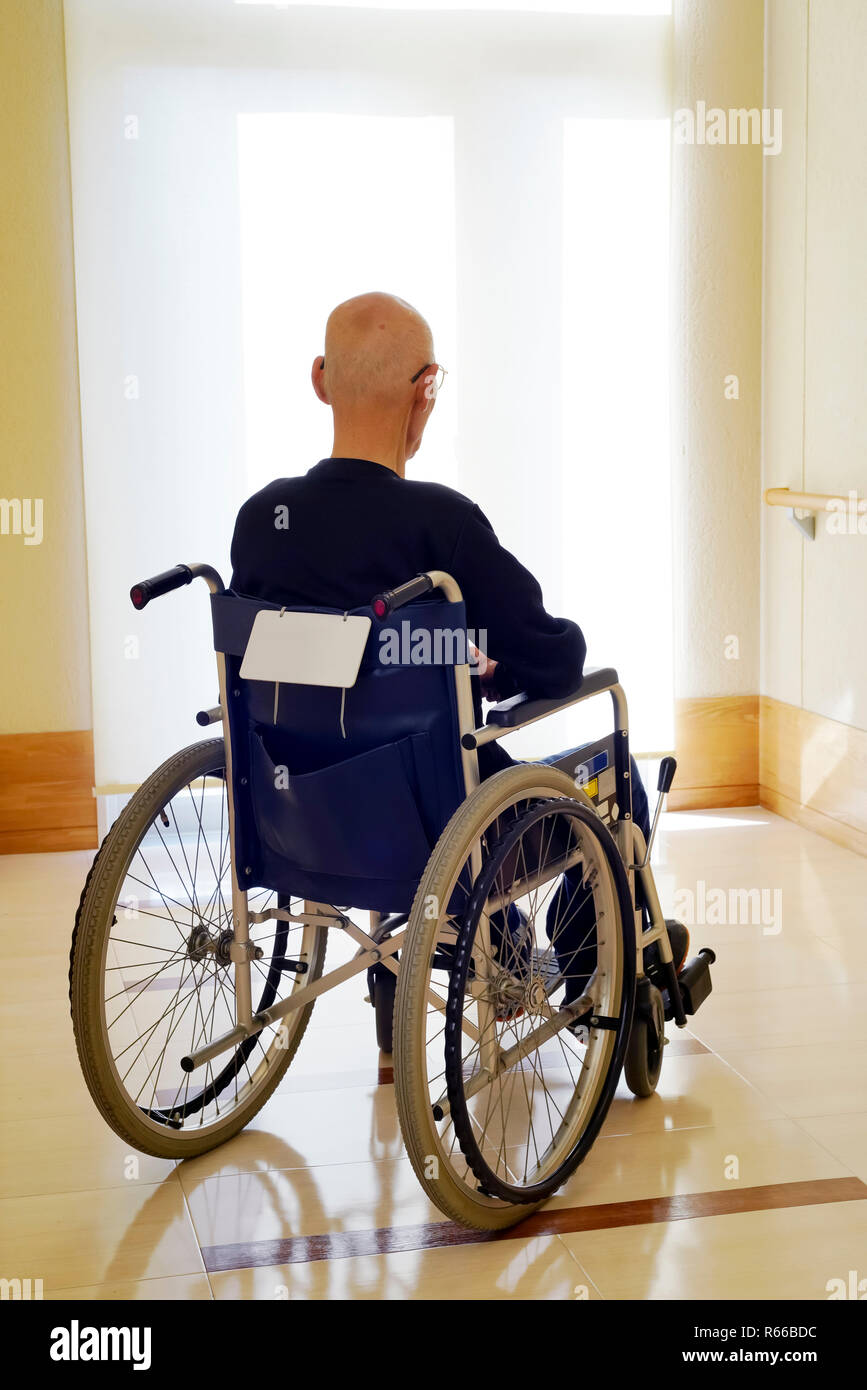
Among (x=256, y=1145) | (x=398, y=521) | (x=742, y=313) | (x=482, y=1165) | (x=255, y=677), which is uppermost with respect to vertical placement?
(x=742, y=313)

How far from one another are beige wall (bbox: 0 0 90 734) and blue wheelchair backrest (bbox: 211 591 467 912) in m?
1.83

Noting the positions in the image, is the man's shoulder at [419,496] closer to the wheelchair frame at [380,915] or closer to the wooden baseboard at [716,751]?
the wheelchair frame at [380,915]

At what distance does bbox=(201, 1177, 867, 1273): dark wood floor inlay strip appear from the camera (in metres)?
1.70

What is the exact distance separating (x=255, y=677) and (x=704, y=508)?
89.3 inches

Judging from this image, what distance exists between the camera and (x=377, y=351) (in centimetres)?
175

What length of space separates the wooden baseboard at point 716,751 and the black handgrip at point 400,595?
2229mm

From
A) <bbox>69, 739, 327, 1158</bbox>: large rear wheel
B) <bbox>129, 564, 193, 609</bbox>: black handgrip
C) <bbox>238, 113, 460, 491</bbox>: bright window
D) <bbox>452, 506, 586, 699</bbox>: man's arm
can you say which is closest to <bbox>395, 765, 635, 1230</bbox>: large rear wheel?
<bbox>452, 506, 586, 699</bbox>: man's arm

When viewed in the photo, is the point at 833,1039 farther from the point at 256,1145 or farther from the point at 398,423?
the point at 398,423

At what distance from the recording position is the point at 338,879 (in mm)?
1762

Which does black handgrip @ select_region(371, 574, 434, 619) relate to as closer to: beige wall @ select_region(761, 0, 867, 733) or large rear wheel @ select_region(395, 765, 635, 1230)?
large rear wheel @ select_region(395, 765, 635, 1230)

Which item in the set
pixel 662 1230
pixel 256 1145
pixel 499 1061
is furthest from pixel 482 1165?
pixel 256 1145

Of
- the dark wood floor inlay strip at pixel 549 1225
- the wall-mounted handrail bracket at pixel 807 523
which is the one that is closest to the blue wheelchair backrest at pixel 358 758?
the dark wood floor inlay strip at pixel 549 1225

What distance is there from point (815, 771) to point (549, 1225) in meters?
1.98

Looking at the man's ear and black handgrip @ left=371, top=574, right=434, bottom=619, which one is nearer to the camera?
black handgrip @ left=371, top=574, right=434, bottom=619
